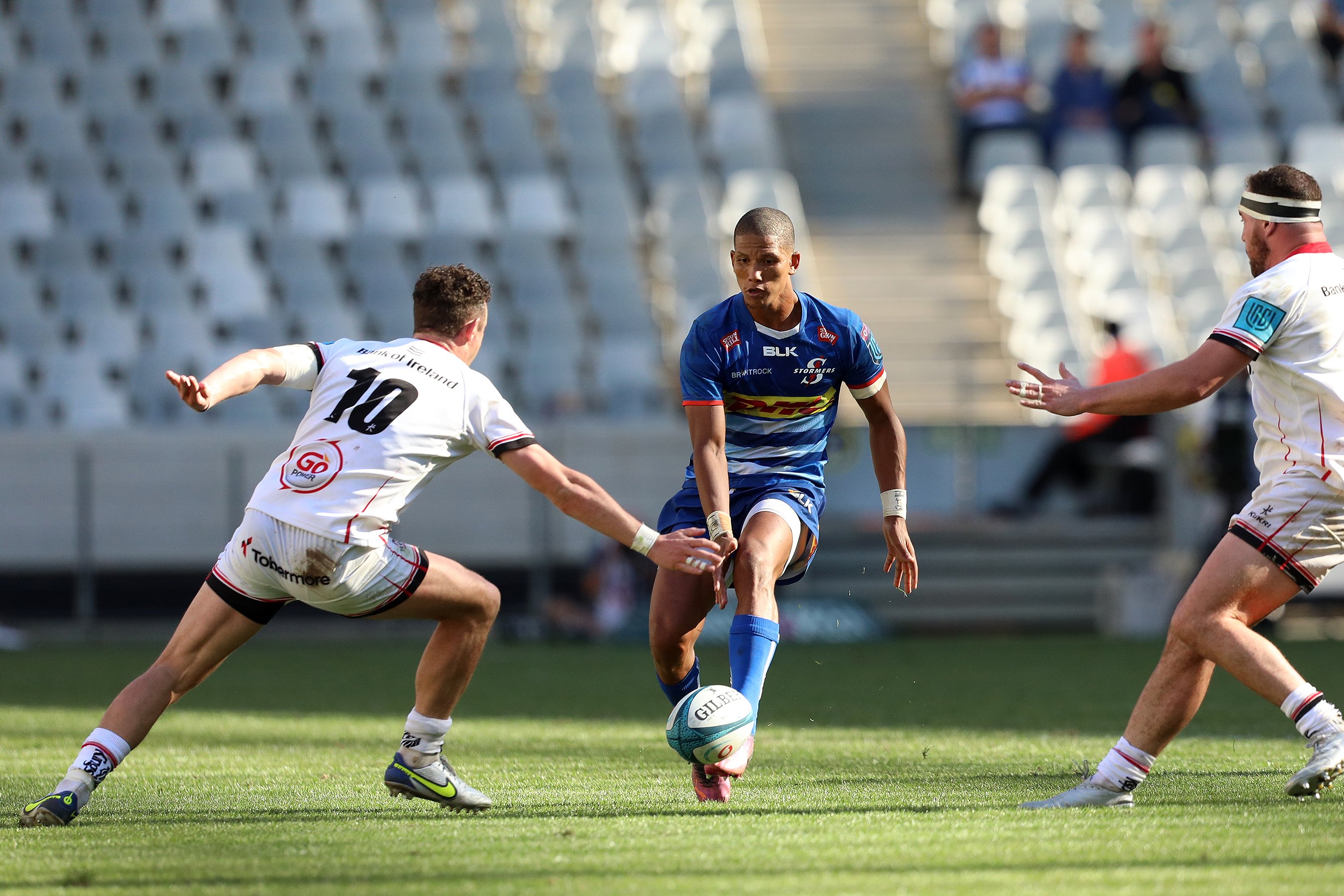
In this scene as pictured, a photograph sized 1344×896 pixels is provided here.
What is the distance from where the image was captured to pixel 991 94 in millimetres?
19953

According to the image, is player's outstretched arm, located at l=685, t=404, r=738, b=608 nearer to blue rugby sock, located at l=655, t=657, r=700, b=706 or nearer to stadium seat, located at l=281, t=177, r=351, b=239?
blue rugby sock, located at l=655, t=657, r=700, b=706

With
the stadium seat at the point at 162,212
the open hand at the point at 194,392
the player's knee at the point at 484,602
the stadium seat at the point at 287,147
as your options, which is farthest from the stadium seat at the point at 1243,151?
the open hand at the point at 194,392

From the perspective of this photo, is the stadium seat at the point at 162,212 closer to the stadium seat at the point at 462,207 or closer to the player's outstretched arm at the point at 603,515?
the stadium seat at the point at 462,207

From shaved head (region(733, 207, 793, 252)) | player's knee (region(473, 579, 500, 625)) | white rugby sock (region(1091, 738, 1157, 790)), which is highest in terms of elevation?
shaved head (region(733, 207, 793, 252))

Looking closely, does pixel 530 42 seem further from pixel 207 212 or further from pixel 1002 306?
pixel 1002 306

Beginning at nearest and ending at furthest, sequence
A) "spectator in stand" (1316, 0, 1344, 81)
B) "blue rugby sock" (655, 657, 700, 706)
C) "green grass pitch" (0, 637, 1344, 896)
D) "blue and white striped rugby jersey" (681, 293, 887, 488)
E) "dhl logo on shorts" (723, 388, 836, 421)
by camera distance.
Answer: "green grass pitch" (0, 637, 1344, 896) < "blue and white striped rugby jersey" (681, 293, 887, 488) < "dhl logo on shorts" (723, 388, 836, 421) < "blue rugby sock" (655, 657, 700, 706) < "spectator in stand" (1316, 0, 1344, 81)

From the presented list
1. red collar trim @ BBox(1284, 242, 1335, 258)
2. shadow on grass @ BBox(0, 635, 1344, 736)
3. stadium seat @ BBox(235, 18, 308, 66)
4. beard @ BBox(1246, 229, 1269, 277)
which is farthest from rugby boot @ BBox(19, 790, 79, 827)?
stadium seat @ BBox(235, 18, 308, 66)

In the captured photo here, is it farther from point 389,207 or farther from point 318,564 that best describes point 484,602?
point 389,207

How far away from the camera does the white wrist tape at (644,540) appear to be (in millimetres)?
5348

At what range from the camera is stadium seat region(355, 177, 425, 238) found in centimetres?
1875

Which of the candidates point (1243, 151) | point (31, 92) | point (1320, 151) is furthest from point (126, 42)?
point (1320, 151)

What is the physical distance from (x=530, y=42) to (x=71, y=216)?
6484 mm

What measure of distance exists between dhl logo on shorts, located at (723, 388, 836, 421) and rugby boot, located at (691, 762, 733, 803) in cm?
141

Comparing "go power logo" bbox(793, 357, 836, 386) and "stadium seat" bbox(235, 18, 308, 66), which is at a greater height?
"stadium seat" bbox(235, 18, 308, 66)
